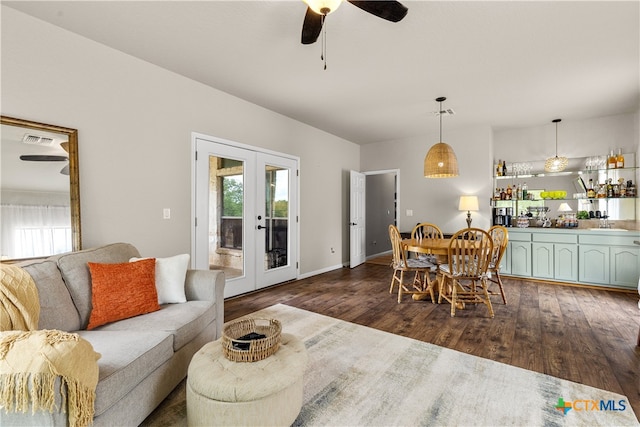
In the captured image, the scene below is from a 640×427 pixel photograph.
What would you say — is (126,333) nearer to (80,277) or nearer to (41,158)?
(80,277)

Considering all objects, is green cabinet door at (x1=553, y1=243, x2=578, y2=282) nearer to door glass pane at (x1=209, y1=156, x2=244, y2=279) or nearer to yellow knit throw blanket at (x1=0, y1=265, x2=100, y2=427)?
door glass pane at (x1=209, y1=156, x2=244, y2=279)

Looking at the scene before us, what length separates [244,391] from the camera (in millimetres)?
1376

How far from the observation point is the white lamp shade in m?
5.04

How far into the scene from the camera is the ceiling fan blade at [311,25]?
1.95 metres

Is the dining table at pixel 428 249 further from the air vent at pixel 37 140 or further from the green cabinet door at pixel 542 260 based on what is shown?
the air vent at pixel 37 140

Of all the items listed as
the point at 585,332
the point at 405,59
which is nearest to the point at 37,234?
the point at 405,59

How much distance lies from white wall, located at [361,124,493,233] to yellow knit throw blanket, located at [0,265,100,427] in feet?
18.1

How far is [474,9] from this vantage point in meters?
2.26

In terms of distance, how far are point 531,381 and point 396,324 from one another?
1.21 metres

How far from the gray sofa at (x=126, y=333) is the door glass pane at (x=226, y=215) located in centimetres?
136

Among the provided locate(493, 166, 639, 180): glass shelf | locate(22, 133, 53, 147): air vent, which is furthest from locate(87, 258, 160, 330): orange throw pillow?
locate(493, 166, 639, 180): glass shelf

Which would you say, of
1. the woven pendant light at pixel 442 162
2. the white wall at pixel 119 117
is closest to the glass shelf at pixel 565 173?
the woven pendant light at pixel 442 162

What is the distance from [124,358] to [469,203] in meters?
5.03

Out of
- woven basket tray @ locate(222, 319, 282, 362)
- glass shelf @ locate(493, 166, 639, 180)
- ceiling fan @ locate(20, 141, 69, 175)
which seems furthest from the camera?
glass shelf @ locate(493, 166, 639, 180)
